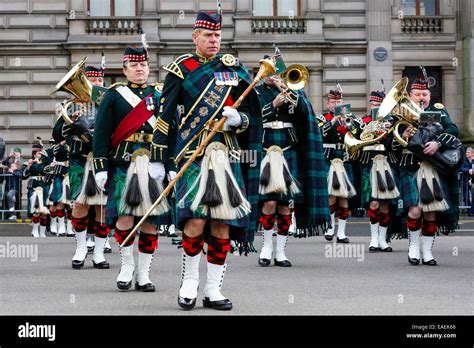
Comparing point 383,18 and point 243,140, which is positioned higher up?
point 383,18

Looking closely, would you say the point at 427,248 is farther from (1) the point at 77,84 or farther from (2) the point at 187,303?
(2) the point at 187,303

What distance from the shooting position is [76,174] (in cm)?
1320

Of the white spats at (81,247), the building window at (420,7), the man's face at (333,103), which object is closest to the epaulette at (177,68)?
the white spats at (81,247)

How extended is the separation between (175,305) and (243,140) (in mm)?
1398

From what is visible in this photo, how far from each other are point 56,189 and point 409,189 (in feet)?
26.5

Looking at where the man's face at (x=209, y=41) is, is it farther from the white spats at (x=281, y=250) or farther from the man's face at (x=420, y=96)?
the man's face at (x=420, y=96)

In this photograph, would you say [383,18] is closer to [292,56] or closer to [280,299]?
[292,56]

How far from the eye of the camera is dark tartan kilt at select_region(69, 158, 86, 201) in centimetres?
1306

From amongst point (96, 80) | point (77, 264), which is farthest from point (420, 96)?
point (77, 264)

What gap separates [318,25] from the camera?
31.2 m

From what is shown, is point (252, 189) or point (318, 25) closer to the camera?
point (252, 189)

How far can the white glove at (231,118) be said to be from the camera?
873cm
